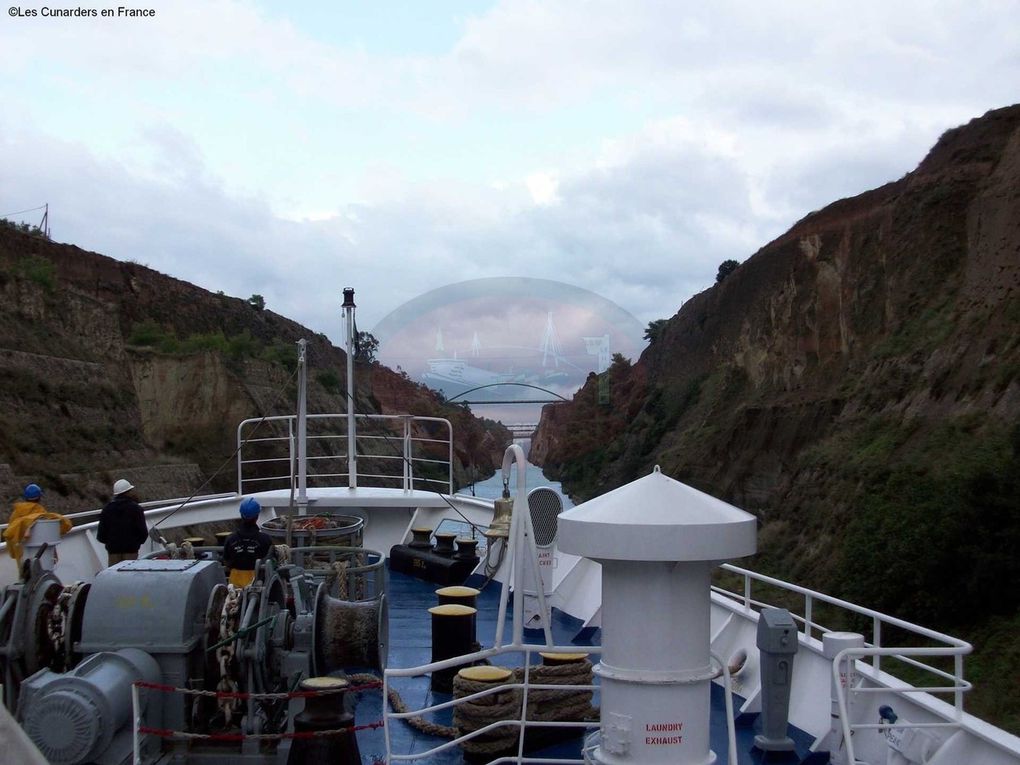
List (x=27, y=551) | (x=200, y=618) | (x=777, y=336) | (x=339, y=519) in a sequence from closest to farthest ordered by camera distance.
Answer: (x=200, y=618), (x=27, y=551), (x=339, y=519), (x=777, y=336)

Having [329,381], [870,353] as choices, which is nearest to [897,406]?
[870,353]

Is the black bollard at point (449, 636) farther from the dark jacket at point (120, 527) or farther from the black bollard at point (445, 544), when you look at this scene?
the black bollard at point (445, 544)

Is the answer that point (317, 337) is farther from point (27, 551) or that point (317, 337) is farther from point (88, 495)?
point (27, 551)

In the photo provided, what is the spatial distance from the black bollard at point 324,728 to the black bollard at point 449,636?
202 cm

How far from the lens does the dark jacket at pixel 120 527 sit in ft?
26.1

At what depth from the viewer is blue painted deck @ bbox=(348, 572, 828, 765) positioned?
234 inches

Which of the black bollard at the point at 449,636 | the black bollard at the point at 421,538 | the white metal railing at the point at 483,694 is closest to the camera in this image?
the white metal railing at the point at 483,694

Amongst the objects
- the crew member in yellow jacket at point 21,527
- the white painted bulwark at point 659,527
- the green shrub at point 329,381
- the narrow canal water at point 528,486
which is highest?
the green shrub at point 329,381

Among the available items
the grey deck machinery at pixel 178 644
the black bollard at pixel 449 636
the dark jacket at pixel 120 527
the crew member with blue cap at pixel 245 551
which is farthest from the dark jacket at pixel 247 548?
the dark jacket at pixel 120 527

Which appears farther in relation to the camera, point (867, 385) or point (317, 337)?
point (317, 337)

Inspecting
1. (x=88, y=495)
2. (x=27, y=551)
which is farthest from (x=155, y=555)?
(x=88, y=495)

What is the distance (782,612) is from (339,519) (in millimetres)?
5125

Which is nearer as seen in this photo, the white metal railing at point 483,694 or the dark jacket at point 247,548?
the white metal railing at point 483,694

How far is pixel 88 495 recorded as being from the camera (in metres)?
27.5
